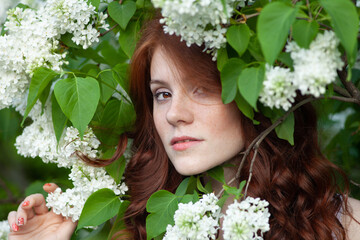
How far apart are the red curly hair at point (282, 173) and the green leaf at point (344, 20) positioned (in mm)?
558

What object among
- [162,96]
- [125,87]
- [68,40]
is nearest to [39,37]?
[68,40]

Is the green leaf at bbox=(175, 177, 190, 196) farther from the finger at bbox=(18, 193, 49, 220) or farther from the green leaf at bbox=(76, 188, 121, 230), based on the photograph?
the finger at bbox=(18, 193, 49, 220)

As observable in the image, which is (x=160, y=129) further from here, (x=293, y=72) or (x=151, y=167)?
(x=293, y=72)

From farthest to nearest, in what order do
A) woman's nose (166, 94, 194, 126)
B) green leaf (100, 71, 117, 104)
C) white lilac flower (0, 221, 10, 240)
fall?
white lilac flower (0, 221, 10, 240)
green leaf (100, 71, 117, 104)
woman's nose (166, 94, 194, 126)

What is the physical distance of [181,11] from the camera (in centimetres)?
106

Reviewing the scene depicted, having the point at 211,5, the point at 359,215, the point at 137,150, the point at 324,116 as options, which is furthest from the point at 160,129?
the point at 324,116

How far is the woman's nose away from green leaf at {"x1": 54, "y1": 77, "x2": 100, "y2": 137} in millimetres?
231

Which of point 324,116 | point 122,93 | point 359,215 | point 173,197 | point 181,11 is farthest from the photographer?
point 324,116

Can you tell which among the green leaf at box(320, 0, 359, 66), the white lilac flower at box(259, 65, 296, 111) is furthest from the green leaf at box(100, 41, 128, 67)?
the green leaf at box(320, 0, 359, 66)

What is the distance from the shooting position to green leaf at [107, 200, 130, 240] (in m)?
1.72

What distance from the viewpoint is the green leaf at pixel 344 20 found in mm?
988

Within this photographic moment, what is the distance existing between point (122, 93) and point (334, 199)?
877mm

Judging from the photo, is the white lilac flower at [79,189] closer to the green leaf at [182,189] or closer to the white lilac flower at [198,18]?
the green leaf at [182,189]

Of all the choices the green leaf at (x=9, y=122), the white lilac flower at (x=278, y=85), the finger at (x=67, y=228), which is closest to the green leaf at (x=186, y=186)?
the finger at (x=67, y=228)
